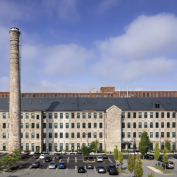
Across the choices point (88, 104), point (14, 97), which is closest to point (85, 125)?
point (88, 104)

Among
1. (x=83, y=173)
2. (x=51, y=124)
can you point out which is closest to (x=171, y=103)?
(x=51, y=124)

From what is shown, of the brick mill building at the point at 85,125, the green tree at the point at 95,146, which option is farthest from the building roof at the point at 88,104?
the green tree at the point at 95,146

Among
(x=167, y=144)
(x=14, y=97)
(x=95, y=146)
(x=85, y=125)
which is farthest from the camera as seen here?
(x=85, y=125)

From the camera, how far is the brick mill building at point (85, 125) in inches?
3310

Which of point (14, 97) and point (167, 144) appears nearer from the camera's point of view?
point (14, 97)

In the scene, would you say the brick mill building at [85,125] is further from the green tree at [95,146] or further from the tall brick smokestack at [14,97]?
the tall brick smokestack at [14,97]

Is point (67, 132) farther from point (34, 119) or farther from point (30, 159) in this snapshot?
point (30, 159)

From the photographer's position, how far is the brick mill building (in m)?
84.1

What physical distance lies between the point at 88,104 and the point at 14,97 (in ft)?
97.2

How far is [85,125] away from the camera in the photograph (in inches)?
3408

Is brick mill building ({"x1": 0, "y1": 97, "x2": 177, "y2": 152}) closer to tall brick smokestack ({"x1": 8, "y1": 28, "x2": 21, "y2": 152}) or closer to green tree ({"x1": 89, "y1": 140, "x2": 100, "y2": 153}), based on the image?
green tree ({"x1": 89, "y1": 140, "x2": 100, "y2": 153})

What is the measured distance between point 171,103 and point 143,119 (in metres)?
13.4

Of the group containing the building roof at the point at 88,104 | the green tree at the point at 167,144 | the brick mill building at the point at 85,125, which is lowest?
the green tree at the point at 167,144

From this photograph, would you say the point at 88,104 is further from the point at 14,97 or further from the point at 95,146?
the point at 14,97
